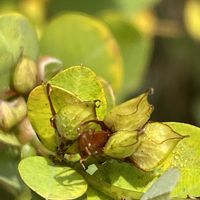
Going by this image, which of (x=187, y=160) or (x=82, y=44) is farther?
(x=82, y=44)

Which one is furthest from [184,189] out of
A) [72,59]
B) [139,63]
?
[139,63]

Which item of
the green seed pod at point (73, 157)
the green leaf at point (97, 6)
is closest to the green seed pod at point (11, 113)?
the green seed pod at point (73, 157)

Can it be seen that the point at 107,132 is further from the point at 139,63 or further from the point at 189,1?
the point at 189,1

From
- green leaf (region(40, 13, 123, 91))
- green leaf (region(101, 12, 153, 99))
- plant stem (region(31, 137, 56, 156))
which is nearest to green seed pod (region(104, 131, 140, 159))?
plant stem (region(31, 137, 56, 156))

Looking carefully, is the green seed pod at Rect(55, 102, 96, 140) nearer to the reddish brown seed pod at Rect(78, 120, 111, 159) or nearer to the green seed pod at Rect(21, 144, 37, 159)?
the reddish brown seed pod at Rect(78, 120, 111, 159)

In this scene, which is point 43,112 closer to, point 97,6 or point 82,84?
point 82,84

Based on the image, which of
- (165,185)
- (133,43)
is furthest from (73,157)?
(133,43)
